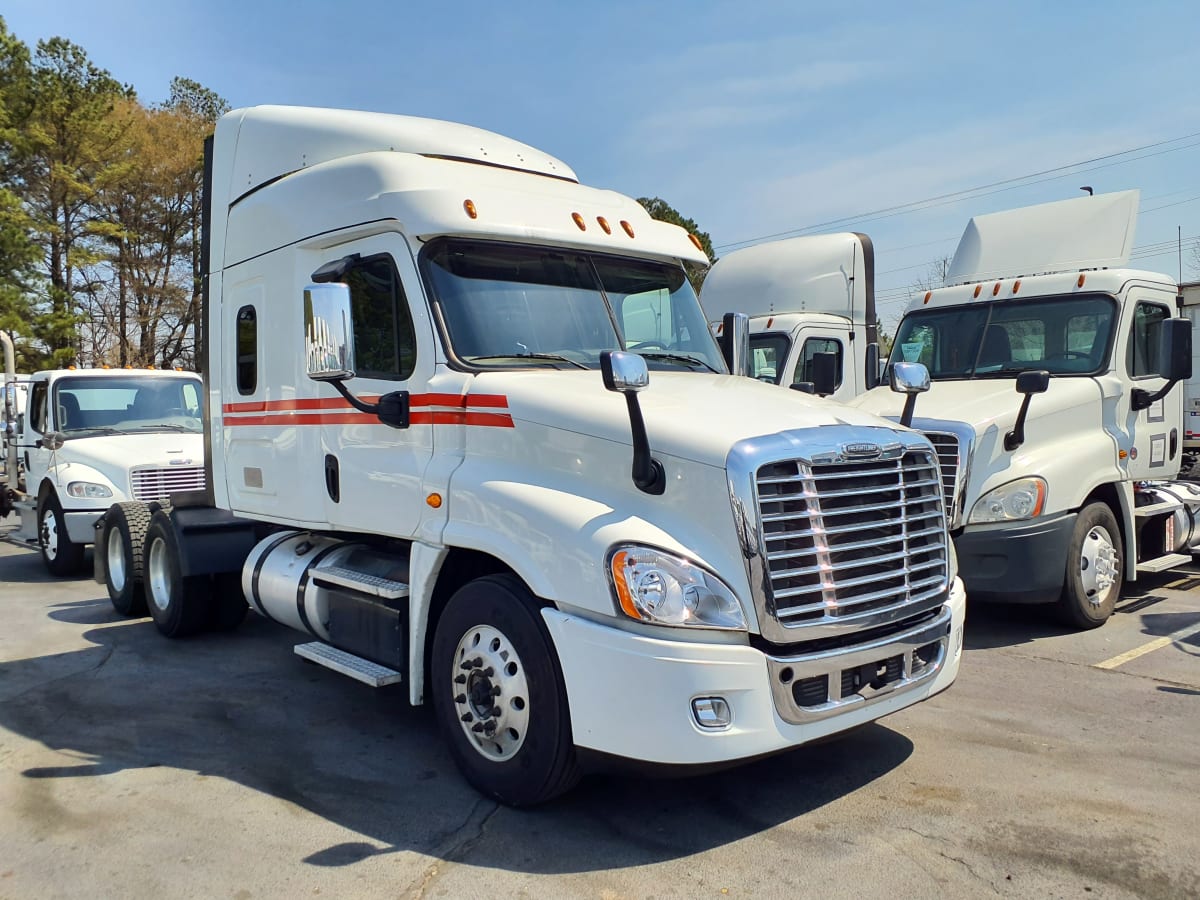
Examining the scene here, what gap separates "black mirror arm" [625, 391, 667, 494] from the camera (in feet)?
12.5

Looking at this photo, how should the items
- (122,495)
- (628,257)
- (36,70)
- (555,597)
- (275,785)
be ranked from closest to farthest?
1. (555,597)
2. (275,785)
3. (628,257)
4. (122,495)
5. (36,70)

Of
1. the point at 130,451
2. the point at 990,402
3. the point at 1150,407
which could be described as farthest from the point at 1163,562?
the point at 130,451

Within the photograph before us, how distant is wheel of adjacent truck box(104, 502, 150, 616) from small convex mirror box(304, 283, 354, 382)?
4.30 meters

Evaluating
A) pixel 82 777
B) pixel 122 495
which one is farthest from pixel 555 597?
pixel 122 495

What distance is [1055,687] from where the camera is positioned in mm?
5918

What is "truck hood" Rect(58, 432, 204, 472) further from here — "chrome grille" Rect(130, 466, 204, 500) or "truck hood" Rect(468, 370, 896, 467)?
"truck hood" Rect(468, 370, 896, 467)

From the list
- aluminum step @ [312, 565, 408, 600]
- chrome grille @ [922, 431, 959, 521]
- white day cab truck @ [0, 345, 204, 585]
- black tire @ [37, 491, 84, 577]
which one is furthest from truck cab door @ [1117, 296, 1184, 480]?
black tire @ [37, 491, 84, 577]

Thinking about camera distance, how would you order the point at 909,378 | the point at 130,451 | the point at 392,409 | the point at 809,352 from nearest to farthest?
the point at 392,409
the point at 909,378
the point at 130,451
the point at 809,352

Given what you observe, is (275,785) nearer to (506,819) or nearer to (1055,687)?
(506,819)

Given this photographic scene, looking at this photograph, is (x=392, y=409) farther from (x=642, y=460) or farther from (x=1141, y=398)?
(x=1141, y=398)

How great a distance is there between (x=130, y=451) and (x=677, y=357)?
7.34 metres

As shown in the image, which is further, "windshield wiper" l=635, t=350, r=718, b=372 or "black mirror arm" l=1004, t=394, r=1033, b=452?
"black mirror arm" l=1004, t=394, r=1033, b=452

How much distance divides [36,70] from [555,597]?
1378 inches

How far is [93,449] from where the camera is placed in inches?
402
